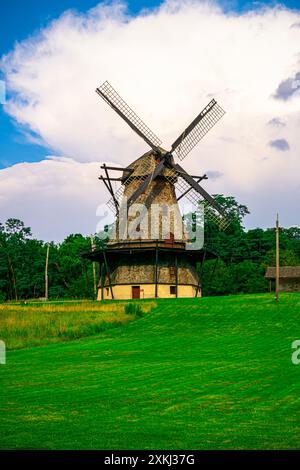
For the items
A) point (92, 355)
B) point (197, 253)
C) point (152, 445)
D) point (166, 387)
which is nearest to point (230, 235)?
point (197, 253)

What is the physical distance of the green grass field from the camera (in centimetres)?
1015

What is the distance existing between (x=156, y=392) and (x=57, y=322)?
1767 cm

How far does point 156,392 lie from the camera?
580 inches

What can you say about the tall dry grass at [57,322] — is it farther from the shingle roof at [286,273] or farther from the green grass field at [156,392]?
the shingle roof at [286,273]

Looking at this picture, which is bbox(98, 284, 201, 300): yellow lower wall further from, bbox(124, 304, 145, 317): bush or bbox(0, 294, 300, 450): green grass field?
bbox(0, 294, 300, 450): green grass field

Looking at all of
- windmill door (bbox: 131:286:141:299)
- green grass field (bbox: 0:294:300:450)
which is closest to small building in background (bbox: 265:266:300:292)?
windmill door (bbox: 131:286:141:299)

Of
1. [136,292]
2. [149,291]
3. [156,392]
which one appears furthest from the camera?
[136,292]

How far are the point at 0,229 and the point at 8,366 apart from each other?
8001 cm

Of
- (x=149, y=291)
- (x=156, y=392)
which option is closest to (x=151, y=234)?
(x=149, y=291)

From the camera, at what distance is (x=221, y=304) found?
38.8m

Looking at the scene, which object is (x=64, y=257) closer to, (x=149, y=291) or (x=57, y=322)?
(x=149, y=291)

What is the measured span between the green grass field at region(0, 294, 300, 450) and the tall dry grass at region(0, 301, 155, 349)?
1.39 m

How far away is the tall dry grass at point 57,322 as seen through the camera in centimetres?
2819
